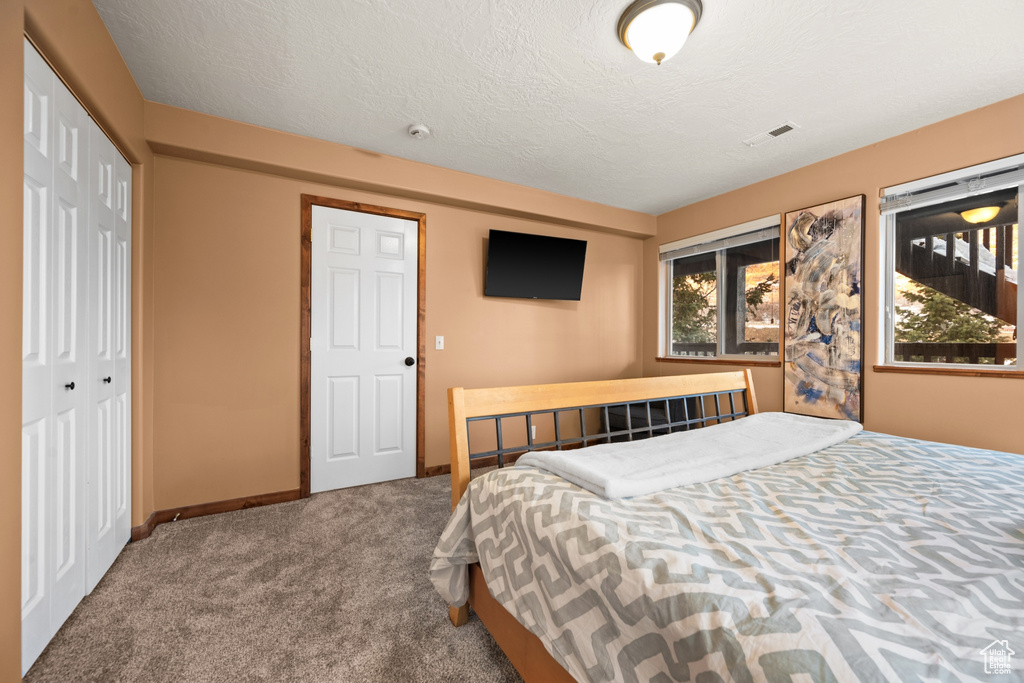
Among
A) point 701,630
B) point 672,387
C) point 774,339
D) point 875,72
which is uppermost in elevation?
point 875,72

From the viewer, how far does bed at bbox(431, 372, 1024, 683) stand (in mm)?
584

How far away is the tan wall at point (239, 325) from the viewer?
2486 mm

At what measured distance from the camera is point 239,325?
2.67 metres

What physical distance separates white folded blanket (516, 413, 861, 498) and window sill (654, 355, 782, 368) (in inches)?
61.7

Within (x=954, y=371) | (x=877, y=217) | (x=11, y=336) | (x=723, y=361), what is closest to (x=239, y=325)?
(x=11, y=336)

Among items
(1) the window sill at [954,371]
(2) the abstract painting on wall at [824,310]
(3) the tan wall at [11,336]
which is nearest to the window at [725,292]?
(2) the abstract painting on wall at [824,310]

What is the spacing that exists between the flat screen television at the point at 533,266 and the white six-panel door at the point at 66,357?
2380mm

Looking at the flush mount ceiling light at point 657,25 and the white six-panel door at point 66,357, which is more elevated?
the flush mount ceiling light at point 657,25

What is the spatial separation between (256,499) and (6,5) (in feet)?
8.39

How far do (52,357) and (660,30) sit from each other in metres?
2.61

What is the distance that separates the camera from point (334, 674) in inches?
52.0

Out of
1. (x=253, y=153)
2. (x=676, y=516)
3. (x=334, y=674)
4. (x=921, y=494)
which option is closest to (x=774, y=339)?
A: (x=921, y=494)

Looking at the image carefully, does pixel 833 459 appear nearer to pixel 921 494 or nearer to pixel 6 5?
pixel 921 494

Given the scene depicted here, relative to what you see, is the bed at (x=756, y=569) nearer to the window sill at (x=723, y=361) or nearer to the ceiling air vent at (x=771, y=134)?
the window sill at (x=723, y=361)
